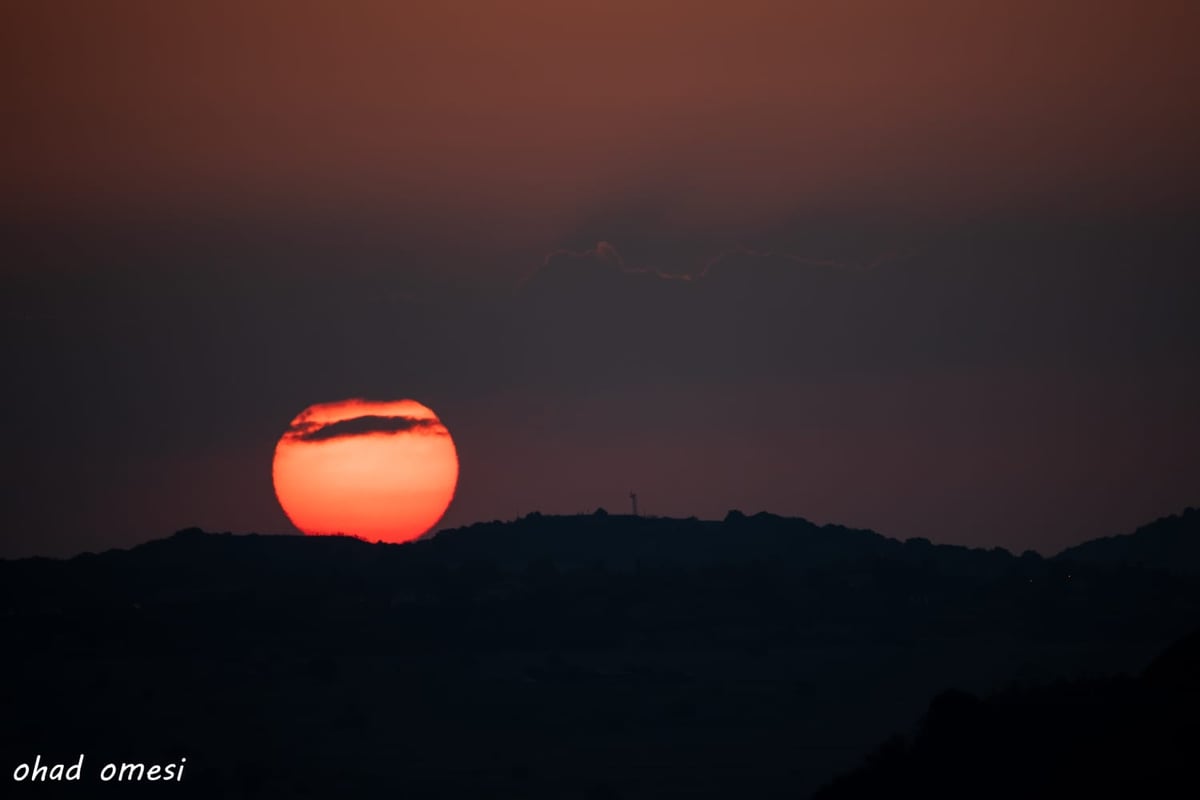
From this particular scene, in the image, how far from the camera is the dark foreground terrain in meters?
108

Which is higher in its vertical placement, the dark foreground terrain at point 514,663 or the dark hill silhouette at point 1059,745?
the dark foreground terrain at point 514,663

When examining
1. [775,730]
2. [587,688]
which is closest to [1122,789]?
[775,730]

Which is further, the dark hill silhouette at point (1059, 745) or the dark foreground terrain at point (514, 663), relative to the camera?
the dark foreground terrain at point (514, 663)

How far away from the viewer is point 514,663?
140 m

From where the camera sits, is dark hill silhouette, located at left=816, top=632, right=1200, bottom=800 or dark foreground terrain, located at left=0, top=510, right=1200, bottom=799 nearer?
dark hill silhouette, located at left=816, top=632, right=1200, bottom=800

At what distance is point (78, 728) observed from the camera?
108 m

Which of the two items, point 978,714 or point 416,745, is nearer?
point 978,714

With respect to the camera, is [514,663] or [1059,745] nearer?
[1059,745]

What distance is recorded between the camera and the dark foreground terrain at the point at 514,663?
107812 mm

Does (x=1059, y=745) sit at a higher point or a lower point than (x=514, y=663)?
lower

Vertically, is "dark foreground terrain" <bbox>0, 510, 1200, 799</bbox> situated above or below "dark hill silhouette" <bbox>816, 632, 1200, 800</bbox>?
above

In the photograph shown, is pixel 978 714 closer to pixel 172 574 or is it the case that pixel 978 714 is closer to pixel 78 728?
pixel 78 728

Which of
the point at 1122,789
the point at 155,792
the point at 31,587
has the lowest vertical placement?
the point at 1122,789

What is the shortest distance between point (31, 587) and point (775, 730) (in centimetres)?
7295
